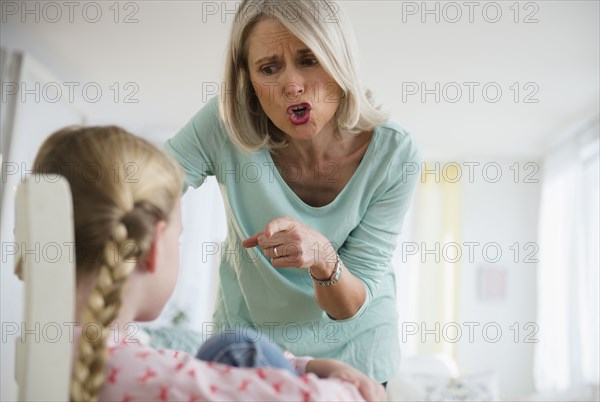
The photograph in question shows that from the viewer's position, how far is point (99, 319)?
86 cm

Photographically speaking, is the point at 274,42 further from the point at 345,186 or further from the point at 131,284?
the point at 131,284

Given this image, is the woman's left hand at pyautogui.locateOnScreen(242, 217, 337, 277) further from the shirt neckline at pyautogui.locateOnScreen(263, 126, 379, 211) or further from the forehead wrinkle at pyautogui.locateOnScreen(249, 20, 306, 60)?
the forehead wrinkle at pyautogui.locateOnScreen(249, 20, 306, 60)

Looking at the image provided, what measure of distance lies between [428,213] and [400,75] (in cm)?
198

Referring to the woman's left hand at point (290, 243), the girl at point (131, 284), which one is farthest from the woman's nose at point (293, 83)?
the girl at point (131, 284)

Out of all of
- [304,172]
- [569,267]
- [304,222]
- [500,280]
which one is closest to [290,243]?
[304,222]

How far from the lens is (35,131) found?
187 inches

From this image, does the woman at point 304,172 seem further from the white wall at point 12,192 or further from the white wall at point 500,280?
the white wall at point 500,280

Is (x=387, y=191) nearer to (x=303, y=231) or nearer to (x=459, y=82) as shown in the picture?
(x=303, y=231)

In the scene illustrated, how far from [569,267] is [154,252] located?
16.3 ft

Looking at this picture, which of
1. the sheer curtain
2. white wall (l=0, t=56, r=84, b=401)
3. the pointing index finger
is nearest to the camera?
the pointing index finger

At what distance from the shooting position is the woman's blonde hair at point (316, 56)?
4.72 ft

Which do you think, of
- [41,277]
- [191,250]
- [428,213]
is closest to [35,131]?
[191,250]

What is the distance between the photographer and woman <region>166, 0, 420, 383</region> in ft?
4.84

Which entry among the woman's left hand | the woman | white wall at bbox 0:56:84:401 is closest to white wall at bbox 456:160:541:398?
white wall at bbox 0:56:84:401
